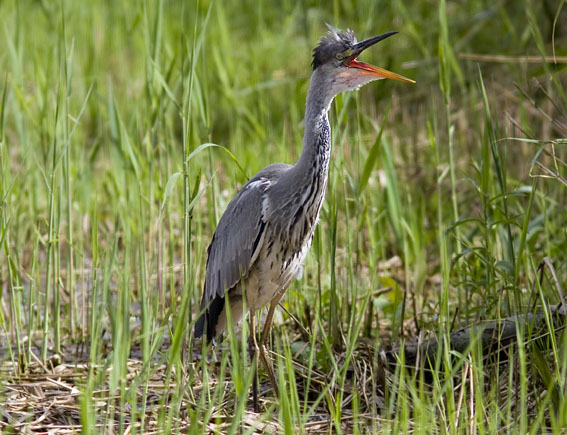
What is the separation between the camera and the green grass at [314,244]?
3.01 metres

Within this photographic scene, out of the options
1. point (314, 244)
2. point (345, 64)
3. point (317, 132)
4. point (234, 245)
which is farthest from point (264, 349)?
point (345, 64)

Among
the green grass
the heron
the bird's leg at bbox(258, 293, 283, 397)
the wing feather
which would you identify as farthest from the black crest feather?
the bird's leg at bbox(258, 293, 283, 397)

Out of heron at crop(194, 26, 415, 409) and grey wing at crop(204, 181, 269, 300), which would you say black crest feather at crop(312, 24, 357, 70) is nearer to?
heron at crop(194, 26, 415, 409)

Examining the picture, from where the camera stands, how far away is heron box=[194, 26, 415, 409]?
3.51 metres

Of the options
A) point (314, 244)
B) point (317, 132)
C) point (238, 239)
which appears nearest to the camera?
point (317, 132)

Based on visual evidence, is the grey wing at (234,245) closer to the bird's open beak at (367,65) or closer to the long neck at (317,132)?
the long neck at (317,132)

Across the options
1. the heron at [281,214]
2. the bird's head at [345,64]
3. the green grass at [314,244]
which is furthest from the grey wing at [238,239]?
the bird's head at [345,64]

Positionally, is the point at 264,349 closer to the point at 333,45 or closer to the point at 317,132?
the point at 317,132

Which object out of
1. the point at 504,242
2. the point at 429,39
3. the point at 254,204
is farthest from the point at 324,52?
the point at 429,39

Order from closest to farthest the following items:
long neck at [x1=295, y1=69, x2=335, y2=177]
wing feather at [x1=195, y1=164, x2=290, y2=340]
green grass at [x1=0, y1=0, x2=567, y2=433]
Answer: green grass at [x1=0, y1=0, x2=567, y2=433], long neck at [x1=295, y1=69, x2=335, y2=177], wing feather at [x1=195, y1=164, x2=290, y2=340]

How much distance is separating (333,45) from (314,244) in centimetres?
99

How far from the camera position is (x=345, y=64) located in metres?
3.54

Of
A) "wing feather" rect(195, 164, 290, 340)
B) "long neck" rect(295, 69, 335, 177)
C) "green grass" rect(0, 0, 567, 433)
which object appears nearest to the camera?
"green grass" rect(0, 0, 567, 433)

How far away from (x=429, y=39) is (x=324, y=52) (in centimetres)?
290
